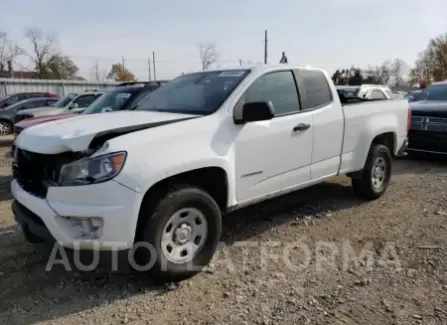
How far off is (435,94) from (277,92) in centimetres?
658

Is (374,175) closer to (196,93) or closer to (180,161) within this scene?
(196,93)

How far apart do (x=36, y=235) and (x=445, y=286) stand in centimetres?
332

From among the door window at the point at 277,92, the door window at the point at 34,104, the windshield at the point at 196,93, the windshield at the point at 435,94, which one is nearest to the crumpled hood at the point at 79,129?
the windshield at the point at 196,93

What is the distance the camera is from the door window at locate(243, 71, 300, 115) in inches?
162

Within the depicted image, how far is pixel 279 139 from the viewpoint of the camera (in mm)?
4133

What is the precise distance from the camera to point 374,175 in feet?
18.7

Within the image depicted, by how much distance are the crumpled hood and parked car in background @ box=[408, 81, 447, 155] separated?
20.1ft

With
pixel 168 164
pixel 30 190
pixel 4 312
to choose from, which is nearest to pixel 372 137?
pixel 168 164

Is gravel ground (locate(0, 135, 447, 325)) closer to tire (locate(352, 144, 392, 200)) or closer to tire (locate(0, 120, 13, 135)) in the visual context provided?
tire (locate(352, 144, 392, 200))

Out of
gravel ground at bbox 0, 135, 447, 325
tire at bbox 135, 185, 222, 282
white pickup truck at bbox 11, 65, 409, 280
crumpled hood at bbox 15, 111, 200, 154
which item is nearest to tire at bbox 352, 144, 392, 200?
gravel ground at bbox 0, 135, 447, 325

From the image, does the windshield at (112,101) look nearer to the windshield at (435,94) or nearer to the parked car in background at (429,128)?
the parked car in background at (429,128)

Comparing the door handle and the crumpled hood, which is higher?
the crumpled hood

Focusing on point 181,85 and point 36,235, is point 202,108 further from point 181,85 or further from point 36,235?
point 36,235

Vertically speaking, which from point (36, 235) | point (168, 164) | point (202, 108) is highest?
point (202, 108)
